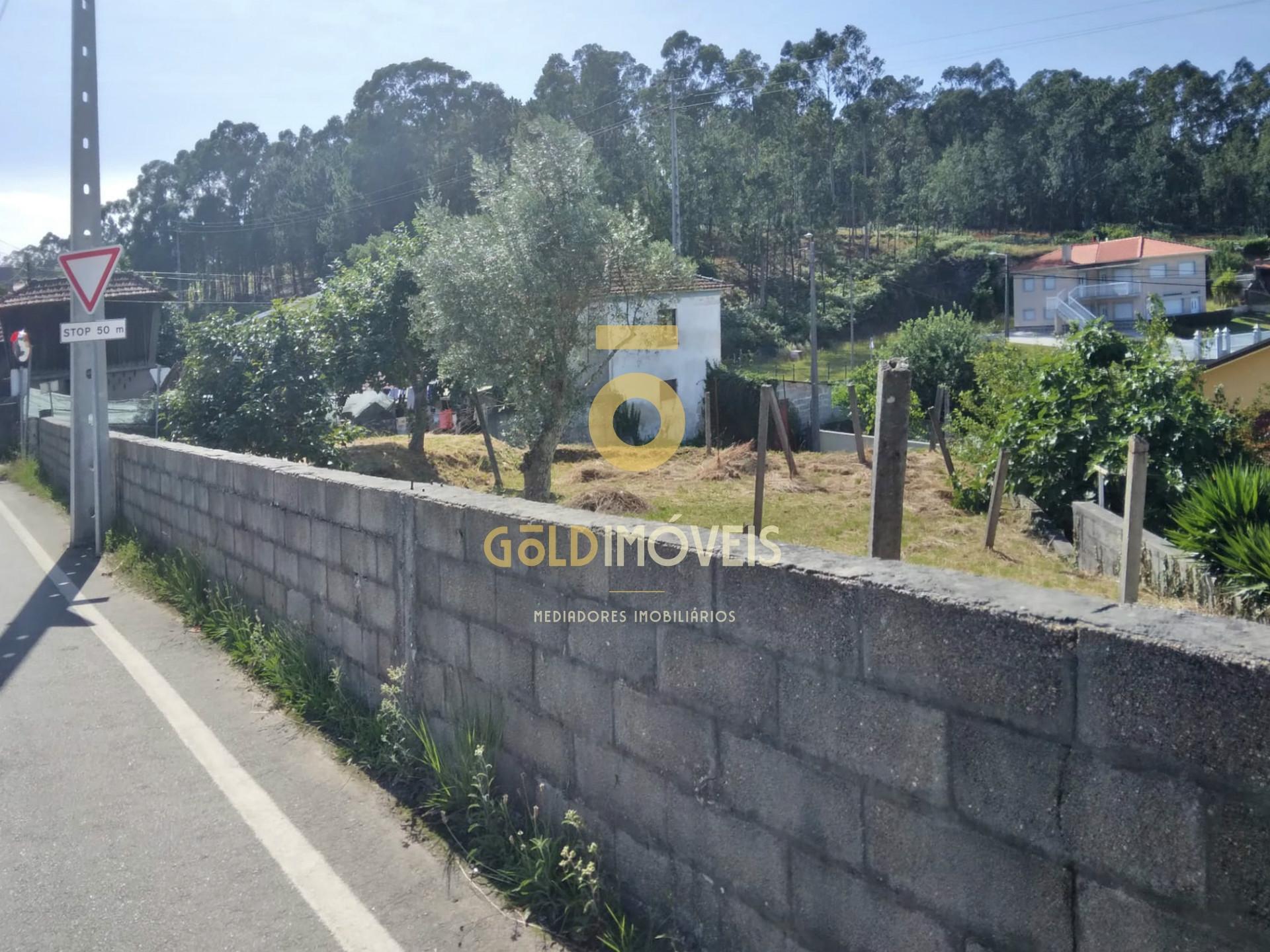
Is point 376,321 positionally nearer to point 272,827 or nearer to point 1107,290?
point 272,827

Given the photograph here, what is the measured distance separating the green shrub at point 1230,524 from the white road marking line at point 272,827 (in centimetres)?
692

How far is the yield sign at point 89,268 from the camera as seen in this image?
11750 millimetres

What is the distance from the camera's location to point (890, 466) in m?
4.46

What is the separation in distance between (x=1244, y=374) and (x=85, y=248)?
24.0 metres

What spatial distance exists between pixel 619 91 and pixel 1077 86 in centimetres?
3612

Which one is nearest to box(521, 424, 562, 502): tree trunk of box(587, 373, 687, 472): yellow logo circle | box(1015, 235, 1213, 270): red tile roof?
box(587, 373, 687, 472): yellow logo circle

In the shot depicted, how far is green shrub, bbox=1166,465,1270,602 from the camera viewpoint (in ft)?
26.7

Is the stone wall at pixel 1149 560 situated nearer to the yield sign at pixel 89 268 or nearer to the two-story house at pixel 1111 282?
the yield sign at pixel 89 268

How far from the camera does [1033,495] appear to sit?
14.9m

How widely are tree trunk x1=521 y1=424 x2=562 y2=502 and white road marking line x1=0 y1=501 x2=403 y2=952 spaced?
10537 millimetres

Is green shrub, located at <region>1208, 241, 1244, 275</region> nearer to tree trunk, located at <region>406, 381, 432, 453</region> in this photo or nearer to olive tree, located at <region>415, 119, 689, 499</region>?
tree trunk, located at <region>406, 381, 432, 453</region>

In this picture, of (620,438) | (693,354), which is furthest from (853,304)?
(620,438)

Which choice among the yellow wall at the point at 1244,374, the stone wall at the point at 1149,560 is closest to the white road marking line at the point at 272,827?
the stone wall at the point at 1149,560

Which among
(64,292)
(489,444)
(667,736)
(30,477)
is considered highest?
(64,292)
